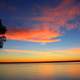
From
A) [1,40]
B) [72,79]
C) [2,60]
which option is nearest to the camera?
[1,40]

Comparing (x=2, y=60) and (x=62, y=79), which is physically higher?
(x=2, y=60)

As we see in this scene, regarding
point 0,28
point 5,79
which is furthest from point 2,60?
point 0,28

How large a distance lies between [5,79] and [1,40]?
2864mm

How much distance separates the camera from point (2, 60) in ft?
25.5

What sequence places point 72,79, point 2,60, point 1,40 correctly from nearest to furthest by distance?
1. point 1,40
2. point 2,60
3. point 72,79

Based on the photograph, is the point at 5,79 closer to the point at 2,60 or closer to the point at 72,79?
the point at 2,60

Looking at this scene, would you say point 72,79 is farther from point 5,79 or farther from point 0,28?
point 0,28

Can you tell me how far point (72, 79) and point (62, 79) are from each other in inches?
15.3

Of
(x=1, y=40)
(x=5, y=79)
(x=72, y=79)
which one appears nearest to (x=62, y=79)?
(x=72, y=79)

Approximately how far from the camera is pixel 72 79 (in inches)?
337

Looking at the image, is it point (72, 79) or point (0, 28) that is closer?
point (0, 28)

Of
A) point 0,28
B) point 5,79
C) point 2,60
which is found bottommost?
point 5,79

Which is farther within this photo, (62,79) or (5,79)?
(62,79)

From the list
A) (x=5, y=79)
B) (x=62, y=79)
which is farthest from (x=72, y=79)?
(x=5, y=79)
